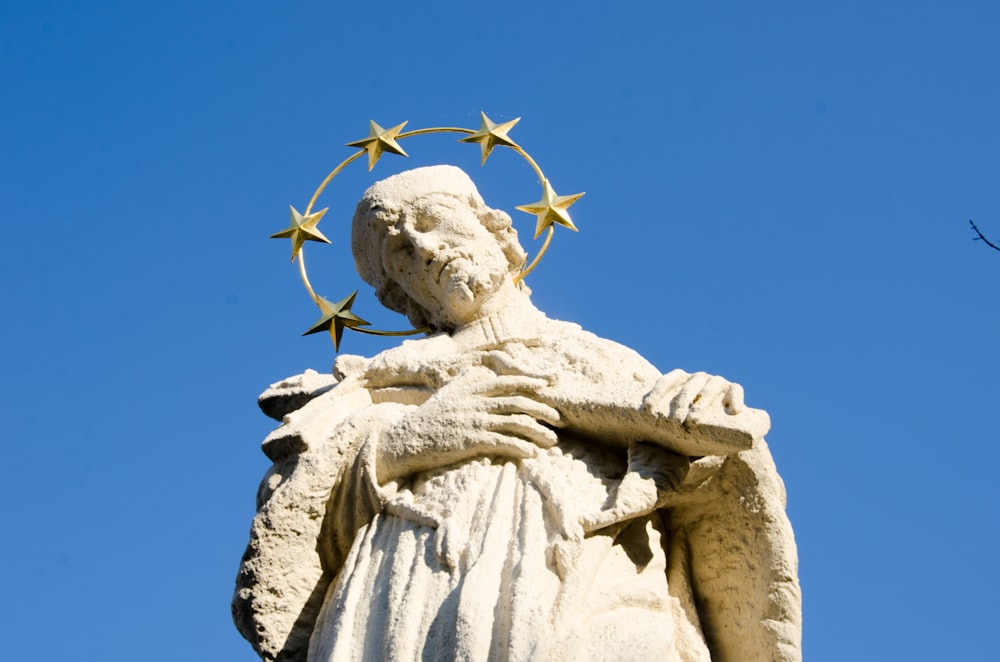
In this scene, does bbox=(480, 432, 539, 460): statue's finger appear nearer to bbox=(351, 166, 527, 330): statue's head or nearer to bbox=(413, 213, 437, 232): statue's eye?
bbox=(351, 166, 527, 330): statue's head

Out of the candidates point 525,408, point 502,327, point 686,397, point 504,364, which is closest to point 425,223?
point 502,327

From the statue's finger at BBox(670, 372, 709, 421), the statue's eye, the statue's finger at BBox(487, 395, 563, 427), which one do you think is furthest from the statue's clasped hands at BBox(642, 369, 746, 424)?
the statue's eye

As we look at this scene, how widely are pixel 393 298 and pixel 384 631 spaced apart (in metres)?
2.25

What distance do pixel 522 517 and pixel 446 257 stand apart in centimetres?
157

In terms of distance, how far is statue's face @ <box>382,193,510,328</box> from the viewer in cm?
758

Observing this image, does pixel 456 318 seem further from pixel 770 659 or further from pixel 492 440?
pixel 770 659

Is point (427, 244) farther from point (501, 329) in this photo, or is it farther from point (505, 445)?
point (505, 445)

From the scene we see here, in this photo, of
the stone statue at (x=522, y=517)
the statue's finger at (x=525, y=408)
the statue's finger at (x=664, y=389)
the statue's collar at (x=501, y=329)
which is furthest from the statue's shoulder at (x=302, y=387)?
the statue's finger at (x=664, y=389)

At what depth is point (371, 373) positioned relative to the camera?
290 inches

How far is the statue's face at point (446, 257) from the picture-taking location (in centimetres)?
758

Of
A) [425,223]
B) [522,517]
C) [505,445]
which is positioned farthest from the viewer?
[425,223]

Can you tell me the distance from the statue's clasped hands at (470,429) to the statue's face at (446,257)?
749 millimetres

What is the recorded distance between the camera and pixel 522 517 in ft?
21.3

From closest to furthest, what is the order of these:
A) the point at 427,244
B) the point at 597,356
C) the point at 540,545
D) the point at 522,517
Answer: the point at 540,545, the point at 522,517, the point at 597,356, the point at 427,244
